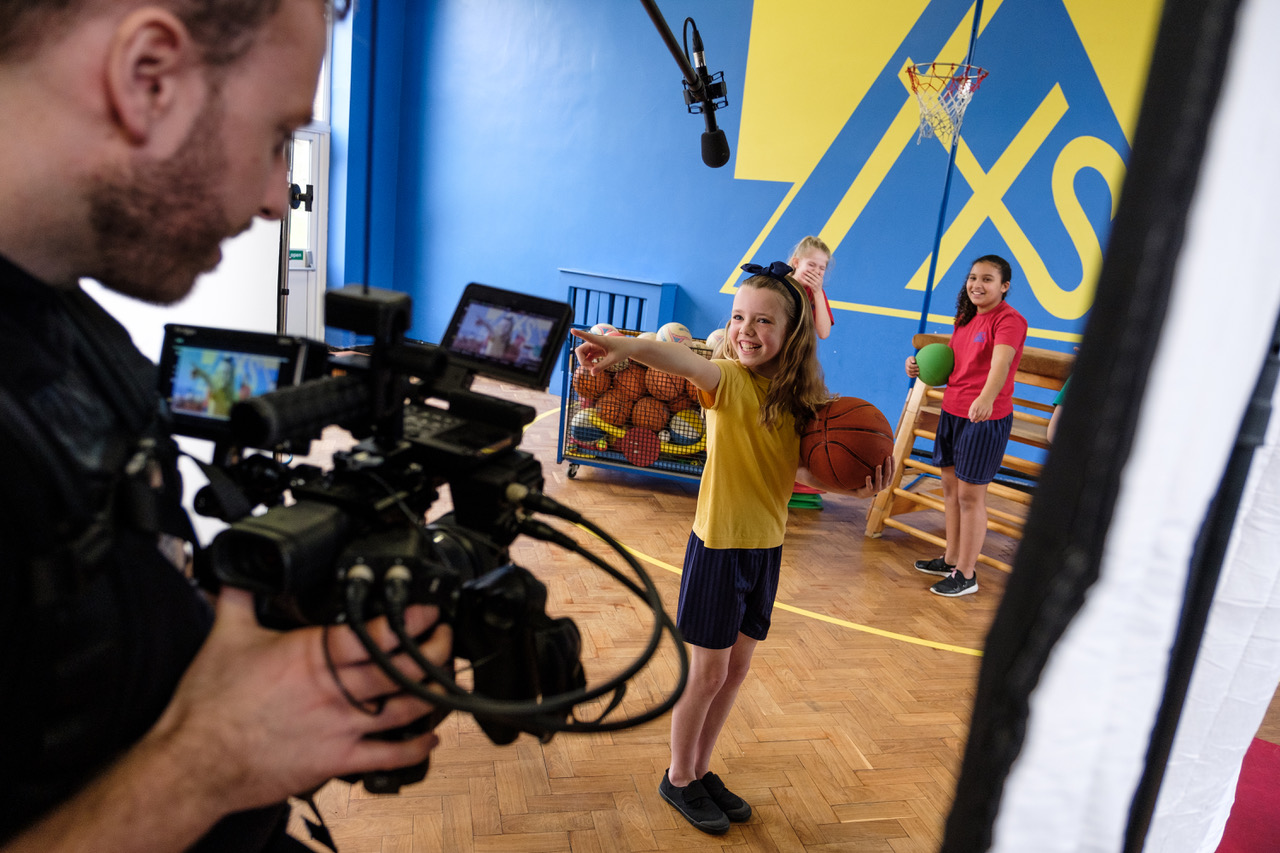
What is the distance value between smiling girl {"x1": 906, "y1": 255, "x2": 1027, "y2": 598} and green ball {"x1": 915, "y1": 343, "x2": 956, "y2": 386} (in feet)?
0.14

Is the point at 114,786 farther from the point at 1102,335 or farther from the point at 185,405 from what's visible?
the point at 1102,335

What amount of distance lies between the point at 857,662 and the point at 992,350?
1.63 m

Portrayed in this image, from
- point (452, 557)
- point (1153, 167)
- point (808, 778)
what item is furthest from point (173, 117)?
point (808, 778)

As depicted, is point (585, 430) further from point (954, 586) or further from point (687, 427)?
point (954, 586)

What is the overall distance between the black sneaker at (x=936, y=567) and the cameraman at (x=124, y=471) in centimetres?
367

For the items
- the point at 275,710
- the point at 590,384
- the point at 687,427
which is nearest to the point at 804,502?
the point at 687,427

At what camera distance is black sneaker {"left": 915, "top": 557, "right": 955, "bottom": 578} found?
386cm

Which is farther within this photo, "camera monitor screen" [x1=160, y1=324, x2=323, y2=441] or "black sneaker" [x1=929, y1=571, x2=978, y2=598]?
"black sneaker" [x1=929, y1=571, x2=978, y2=598]

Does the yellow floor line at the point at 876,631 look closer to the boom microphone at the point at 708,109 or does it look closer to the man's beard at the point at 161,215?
the boom microphone at the point at 708,109

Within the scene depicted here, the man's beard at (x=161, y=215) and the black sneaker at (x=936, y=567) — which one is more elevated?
the man's beard at (x=161, y=215)

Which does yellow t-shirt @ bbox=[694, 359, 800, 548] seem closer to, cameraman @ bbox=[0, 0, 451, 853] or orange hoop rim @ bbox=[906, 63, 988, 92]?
cameraman @ bbox=[0, 0, 451, 853]

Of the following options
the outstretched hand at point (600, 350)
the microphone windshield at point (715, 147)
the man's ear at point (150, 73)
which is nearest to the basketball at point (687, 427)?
the microphone windshield at point (715, 147)

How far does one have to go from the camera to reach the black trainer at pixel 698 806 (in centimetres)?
199

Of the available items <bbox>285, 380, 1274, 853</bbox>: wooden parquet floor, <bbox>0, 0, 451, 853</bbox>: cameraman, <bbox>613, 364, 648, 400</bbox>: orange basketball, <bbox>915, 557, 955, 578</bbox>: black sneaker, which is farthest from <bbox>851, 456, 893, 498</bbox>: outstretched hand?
<bbox>613, 364, 648, 400</bbox>: orange basketball
